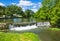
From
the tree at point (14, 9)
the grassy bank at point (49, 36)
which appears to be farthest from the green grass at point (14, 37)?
the tree at point (14, 9)

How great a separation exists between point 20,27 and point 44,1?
115ft

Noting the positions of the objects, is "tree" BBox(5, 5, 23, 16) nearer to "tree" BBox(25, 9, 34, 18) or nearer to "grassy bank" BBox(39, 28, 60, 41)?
"tree" BBox(25, 9, 34, 18)

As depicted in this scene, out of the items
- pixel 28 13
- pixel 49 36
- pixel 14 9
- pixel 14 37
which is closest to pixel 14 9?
pixel 14 9

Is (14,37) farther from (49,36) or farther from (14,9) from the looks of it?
(14,9)

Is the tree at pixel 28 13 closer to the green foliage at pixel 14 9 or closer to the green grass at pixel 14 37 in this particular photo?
the green foliage at pixel 14 9

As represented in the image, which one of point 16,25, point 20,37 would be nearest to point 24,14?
point 16,25

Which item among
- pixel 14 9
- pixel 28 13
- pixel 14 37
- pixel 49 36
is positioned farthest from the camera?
pixel 14 9

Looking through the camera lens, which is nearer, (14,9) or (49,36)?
(49,36)

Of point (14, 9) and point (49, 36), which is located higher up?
point (49, 36)

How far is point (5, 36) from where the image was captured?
21.6m

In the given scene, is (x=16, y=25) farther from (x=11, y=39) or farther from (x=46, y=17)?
(x=46, y=17)

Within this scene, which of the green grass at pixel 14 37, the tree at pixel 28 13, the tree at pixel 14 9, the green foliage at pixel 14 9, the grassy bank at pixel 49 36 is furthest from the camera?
the tree at pixel 14 9

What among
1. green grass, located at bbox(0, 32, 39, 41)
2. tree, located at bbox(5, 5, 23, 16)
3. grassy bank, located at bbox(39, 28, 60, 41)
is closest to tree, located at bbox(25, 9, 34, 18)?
tree, located at bbox(5, 5, 23, 16)

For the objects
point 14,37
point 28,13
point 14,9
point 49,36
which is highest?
point 14,37
